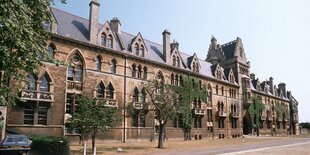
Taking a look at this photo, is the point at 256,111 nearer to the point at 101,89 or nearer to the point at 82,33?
the point at 101,89

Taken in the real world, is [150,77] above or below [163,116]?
above

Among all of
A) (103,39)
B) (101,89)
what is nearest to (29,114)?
(101,89)

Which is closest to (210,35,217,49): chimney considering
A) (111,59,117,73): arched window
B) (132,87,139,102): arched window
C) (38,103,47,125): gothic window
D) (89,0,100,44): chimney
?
(132,87,139,102): arched window

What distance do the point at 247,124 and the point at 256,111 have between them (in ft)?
14.1

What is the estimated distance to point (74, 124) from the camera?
23.5m

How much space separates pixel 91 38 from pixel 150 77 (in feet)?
37.9

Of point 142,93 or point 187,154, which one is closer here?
point 187,154

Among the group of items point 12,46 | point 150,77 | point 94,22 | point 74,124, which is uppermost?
point 94,22

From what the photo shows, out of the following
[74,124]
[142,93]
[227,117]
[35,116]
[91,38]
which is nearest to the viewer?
[74,124]

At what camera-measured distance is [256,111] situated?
7131 centimetres

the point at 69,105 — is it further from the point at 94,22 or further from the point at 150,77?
the point at 150,77

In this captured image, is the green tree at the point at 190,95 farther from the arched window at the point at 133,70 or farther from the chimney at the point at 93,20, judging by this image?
the chimney at the point at 93,20

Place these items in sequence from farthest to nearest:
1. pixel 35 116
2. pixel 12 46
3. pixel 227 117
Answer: pixel 227 117 → pixel 35 116 → pixel 12 46

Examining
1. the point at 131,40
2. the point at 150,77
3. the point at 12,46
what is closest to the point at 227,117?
the point at 150,77
